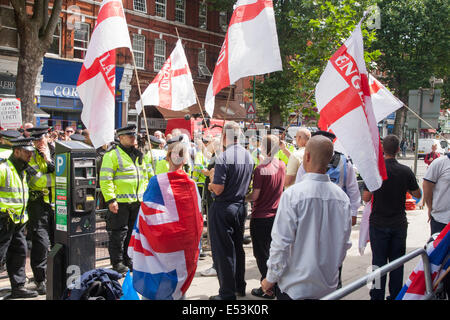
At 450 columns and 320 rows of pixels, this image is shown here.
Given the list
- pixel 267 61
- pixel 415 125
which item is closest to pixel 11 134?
pixel 267 61

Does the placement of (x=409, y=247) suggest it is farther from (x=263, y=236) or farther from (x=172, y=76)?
(x=172, y=76)

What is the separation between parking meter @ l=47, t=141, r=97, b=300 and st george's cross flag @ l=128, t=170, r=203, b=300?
0.77 metres

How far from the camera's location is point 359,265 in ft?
21.0

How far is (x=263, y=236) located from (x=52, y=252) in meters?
2.36

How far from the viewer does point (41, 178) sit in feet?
18.0

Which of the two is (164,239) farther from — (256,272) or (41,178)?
(256,272)

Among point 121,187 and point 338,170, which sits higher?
point 338,170

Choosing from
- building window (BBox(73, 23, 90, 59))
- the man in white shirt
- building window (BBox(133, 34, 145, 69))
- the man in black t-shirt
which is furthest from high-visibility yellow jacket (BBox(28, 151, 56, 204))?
building window (BBox(133, 34, 145, 69))

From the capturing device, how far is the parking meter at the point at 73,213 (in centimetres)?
413

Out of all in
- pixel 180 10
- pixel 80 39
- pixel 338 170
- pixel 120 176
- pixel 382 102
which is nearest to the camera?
pixel 338 170

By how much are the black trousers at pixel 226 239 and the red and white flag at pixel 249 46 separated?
1482 mm

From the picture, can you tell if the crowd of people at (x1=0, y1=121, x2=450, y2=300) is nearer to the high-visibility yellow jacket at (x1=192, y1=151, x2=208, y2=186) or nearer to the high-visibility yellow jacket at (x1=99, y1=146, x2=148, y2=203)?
the high-visibility yellow jacket at (x1=99, y1=146, x2=148, y2=203)

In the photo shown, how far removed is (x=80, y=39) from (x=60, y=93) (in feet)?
10.0

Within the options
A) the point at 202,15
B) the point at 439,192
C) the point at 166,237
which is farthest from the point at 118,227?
the point at 202,15
